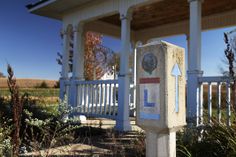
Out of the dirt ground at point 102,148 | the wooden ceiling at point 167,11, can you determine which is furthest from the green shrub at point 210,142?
the wooden ceiling at point 167,11

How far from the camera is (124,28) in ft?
24.6

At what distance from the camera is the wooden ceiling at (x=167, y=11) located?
7.65 metres

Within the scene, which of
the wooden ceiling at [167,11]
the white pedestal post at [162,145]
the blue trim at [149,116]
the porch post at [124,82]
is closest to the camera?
the blue trim at [149,116]

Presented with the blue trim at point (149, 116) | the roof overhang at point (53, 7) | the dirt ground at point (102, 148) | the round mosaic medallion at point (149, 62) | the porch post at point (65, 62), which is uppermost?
the roof overhang at point (53, 7)

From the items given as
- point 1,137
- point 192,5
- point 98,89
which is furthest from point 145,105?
point 98,89

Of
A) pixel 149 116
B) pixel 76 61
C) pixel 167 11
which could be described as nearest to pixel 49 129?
pixel 149 116


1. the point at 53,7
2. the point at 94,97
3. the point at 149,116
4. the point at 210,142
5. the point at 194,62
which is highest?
the point at 53,7

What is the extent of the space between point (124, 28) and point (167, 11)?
1.65 meters

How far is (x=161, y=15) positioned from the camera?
351 inches

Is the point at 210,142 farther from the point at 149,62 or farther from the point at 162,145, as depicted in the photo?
the point at 149,62

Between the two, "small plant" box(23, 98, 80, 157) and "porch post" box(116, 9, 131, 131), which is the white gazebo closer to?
"porch post" box(116, 9, 131, 131)

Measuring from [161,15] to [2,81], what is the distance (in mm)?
19460

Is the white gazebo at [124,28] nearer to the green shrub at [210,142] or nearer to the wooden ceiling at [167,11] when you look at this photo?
the wooden ceiling at [167,11]

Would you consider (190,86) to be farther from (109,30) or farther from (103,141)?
(109,30)
